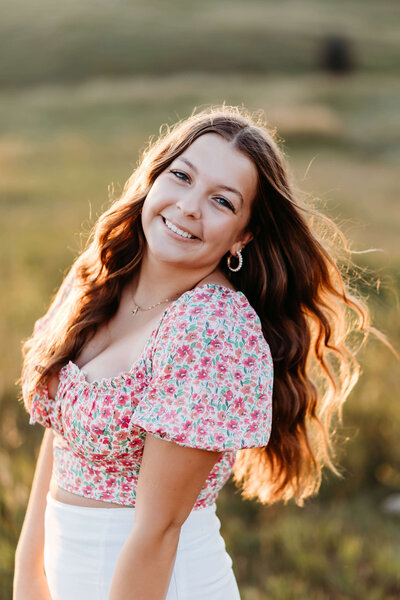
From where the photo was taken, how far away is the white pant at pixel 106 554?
6.35 ft

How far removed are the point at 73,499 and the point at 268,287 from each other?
79 cm

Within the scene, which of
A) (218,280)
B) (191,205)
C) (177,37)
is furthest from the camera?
(177,37)

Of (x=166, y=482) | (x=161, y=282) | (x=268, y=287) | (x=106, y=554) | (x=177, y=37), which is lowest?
(x=106, y=554)

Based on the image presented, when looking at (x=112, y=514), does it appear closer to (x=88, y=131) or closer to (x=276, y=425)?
(x=276, y=425)

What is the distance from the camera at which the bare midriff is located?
1960mm

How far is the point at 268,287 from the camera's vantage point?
2.16 m

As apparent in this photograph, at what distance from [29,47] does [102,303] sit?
14.2m

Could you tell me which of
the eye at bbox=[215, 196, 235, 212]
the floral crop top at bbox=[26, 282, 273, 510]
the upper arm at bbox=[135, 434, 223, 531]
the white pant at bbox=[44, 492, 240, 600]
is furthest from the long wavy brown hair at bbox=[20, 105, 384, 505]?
the upper arm at bbox=[135, 434, 223, 531]

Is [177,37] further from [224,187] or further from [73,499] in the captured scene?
[73,499]

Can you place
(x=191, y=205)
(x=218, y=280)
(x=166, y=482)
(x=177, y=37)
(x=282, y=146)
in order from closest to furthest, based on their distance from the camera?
(x=166, y=482)
(x=191, y=205)
(x=218, y=280)
(x=282, y=146)
(x=177, y=37)

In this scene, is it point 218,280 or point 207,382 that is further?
point 218,280

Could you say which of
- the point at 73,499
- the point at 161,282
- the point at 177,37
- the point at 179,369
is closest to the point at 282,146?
the point at 161,282

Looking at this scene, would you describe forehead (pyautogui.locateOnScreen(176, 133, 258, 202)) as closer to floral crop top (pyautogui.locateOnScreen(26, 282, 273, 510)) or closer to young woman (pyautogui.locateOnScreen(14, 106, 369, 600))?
young woman (pyautogui.locateOnScreen(14, 106, 369, 600))

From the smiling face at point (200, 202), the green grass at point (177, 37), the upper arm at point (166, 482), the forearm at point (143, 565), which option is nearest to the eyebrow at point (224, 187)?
the smiling face at point (200, 202)
